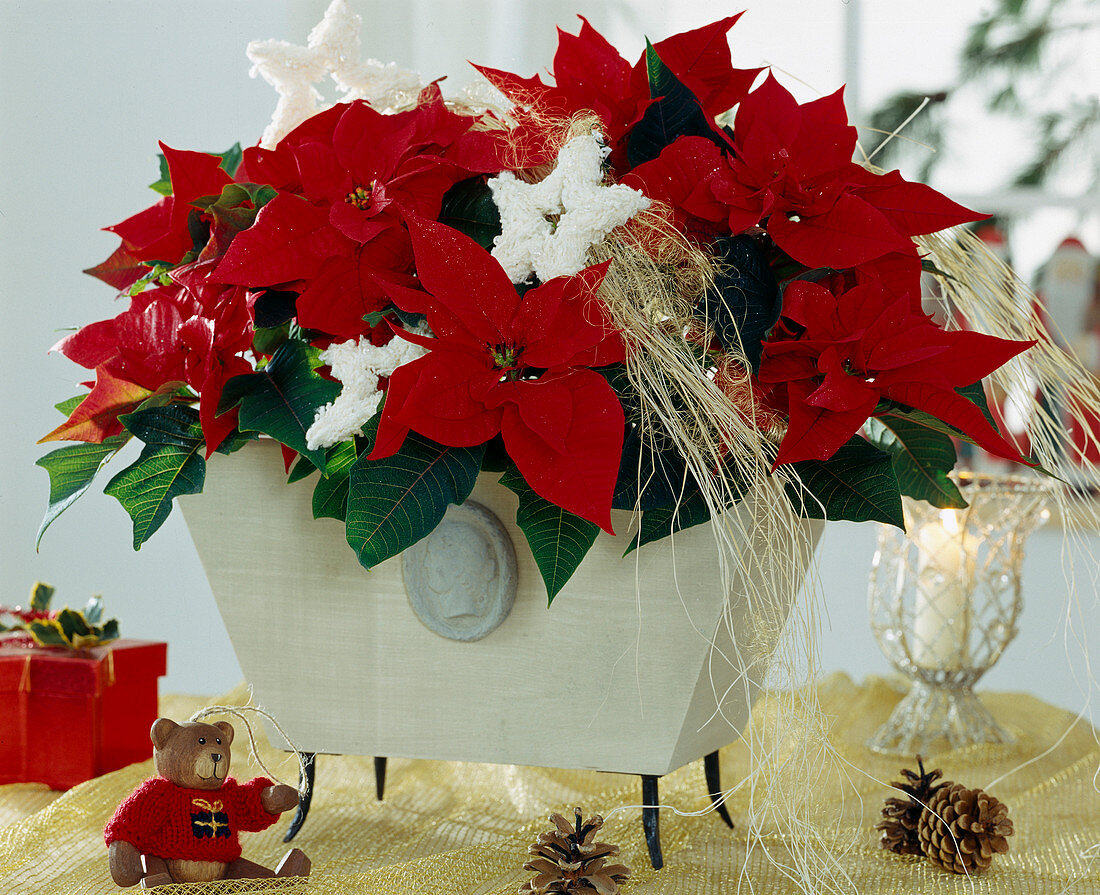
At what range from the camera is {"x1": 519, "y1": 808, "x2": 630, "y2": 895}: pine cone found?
1.61 ft

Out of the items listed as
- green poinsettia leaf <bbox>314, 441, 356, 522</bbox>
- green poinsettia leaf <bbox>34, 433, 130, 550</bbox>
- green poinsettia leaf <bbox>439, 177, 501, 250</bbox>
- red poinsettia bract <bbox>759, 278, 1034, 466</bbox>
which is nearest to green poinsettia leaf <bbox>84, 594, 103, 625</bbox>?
green poinsettia leaf <bbox>34, 433, 130, 550</bbox>

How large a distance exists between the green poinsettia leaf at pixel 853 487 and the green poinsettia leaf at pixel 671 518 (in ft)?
0.16

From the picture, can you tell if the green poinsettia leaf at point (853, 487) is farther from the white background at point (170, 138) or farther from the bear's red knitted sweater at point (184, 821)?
the white background at point (170, 138)

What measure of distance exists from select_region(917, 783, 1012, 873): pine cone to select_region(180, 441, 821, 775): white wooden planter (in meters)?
0.13

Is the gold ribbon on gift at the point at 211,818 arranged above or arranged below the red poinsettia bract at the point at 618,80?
below

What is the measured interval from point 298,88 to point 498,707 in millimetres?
384

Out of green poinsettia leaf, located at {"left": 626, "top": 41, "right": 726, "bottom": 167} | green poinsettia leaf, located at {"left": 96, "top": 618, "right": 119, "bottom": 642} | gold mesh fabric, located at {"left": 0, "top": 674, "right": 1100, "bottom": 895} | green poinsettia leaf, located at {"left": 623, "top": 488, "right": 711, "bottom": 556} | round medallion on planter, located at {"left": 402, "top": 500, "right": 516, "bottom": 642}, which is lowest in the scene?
gold mesh fabric, located at {"left": 0, "top": 674, "right": 1100, "bottom": 895}

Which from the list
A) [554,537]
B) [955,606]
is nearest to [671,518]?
[554,537]

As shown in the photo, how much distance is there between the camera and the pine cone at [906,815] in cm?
58

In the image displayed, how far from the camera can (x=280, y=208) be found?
1.61 feet

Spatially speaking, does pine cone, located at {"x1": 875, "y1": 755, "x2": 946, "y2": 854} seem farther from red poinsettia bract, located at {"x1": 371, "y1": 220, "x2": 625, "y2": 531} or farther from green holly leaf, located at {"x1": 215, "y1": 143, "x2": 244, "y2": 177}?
green holly leaf, located at {"x1": 215, "y1": 143, "x2": 244, "y2": 177}

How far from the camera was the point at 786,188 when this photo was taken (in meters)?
0.49

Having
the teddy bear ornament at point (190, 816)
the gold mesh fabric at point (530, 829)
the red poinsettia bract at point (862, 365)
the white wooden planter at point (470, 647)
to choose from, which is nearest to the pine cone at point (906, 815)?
the gold mesh fabric at point (530, 829)

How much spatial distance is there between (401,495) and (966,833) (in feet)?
1.22
